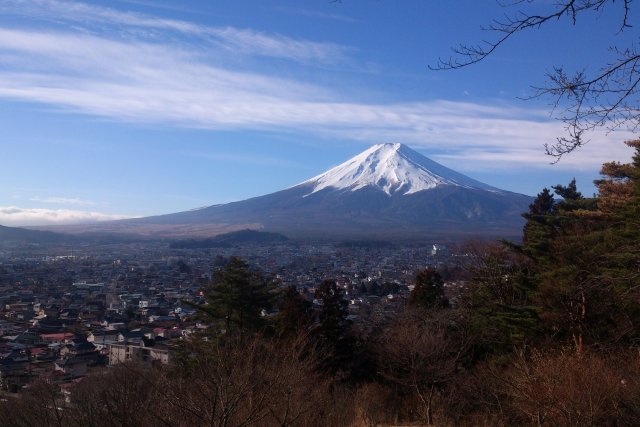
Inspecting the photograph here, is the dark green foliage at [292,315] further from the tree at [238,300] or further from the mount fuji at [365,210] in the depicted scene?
the mount fuji at [365,210]

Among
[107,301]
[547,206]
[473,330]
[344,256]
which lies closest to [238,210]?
[344,256]

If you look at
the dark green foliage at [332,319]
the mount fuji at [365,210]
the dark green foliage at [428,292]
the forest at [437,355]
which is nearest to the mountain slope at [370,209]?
the mount fuji at [365,210]

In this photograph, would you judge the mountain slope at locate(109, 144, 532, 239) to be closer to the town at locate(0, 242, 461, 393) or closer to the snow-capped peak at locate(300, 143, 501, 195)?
the snow-capped peak at locate(300, 143, 501, 195)

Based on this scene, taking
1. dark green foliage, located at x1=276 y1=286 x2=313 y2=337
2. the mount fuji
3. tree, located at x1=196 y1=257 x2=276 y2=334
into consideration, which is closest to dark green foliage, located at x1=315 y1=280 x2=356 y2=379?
dark green foliage, located at x1=276 y1=286 x2=313 y2=337

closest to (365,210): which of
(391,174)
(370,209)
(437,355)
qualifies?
(370,209)

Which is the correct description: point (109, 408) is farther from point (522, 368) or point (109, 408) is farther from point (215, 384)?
point (522, 368)

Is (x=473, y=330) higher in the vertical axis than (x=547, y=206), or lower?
lower
